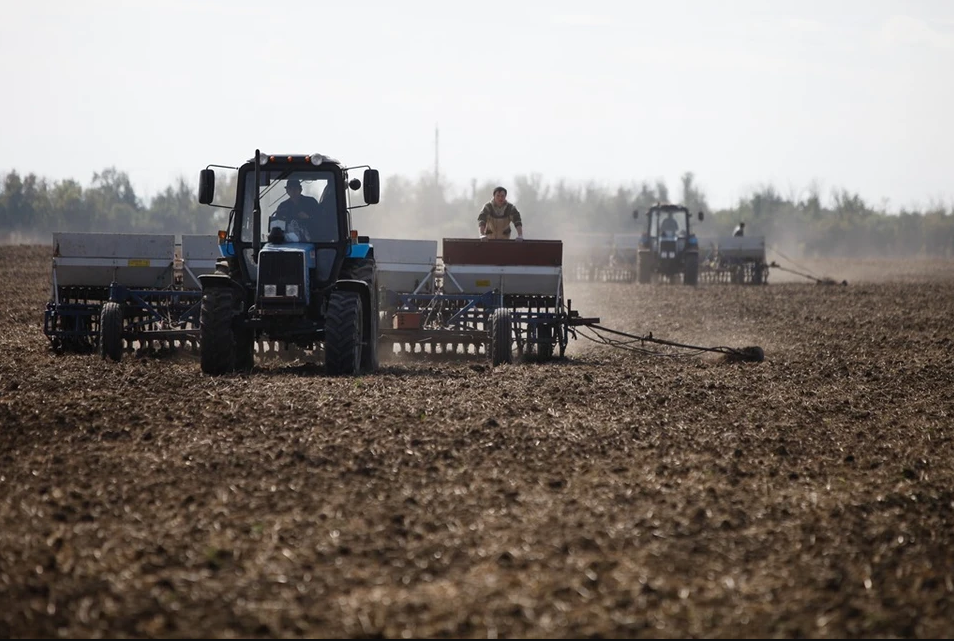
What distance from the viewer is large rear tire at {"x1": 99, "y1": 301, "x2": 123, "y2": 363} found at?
15727 millimetres

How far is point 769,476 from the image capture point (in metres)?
8.82

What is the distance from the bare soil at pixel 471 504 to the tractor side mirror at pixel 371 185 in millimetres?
→ 1958

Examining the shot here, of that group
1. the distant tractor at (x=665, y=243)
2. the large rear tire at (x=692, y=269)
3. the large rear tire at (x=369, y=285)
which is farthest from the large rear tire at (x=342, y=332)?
the distant tractor at (x=665, y=243)

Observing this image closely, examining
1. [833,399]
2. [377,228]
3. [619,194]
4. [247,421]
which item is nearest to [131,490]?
[247,421]

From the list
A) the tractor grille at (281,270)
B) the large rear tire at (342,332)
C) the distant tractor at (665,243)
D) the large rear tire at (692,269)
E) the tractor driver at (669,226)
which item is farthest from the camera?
the tractor driver at (669,226)

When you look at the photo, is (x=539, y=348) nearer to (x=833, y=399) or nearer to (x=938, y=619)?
(x=833, y=399)

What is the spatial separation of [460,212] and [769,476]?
106 metres

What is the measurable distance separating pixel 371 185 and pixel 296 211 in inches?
42.4

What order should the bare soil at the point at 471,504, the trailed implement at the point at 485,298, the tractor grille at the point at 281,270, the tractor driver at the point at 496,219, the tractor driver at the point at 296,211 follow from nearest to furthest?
the bare soil at the point at 471,504 → the tractor grille at the point at 281,270 → the tractor driver at the point at 296,211 → the trailed implement at the point at 485,298 → the tractor driver at the point at 496,219

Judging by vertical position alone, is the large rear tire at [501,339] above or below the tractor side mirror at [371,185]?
below

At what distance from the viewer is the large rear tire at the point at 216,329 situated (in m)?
13.5

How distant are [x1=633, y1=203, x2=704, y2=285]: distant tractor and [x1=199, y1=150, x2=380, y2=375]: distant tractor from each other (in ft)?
98.5

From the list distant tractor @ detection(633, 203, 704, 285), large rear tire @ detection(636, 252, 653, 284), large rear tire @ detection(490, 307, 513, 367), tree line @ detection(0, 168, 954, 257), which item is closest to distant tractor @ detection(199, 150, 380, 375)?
large rear tire @ detection(490, 307, 513, 367)

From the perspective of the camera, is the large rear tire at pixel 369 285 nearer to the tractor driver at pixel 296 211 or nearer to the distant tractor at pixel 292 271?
the distant tractor at pixel 292 271
